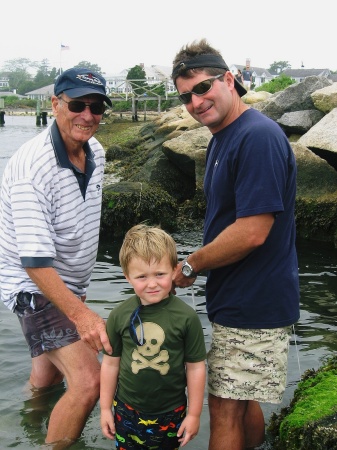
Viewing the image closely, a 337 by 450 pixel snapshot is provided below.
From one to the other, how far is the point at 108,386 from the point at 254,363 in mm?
927

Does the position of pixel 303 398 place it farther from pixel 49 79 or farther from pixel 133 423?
pixel 49 79

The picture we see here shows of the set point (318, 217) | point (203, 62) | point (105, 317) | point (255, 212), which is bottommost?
point (105, 317)

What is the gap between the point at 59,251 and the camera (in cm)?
469

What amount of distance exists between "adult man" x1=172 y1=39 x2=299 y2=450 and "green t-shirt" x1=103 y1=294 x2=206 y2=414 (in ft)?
1.06

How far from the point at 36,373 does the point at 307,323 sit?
365 centimetres

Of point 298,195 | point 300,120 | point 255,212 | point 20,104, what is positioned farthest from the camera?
point 20,104

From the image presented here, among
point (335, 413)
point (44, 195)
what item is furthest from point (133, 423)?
point (44, 195)

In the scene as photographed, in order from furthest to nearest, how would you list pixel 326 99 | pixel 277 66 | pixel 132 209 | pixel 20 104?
pixel 277 66
pixel 20 104
pixel 326 99
pixel 132 209

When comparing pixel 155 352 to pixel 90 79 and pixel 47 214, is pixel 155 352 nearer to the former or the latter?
pixel 47 214

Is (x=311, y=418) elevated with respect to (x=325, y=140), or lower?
lower

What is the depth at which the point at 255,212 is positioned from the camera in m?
3.85

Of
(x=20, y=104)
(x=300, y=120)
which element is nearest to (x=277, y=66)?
(x=20, y=104)

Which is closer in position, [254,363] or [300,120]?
[254,363]

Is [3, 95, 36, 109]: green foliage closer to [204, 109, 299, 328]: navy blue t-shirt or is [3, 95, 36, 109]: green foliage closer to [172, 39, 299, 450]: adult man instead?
[172, 39, 299, 450]: adult man
